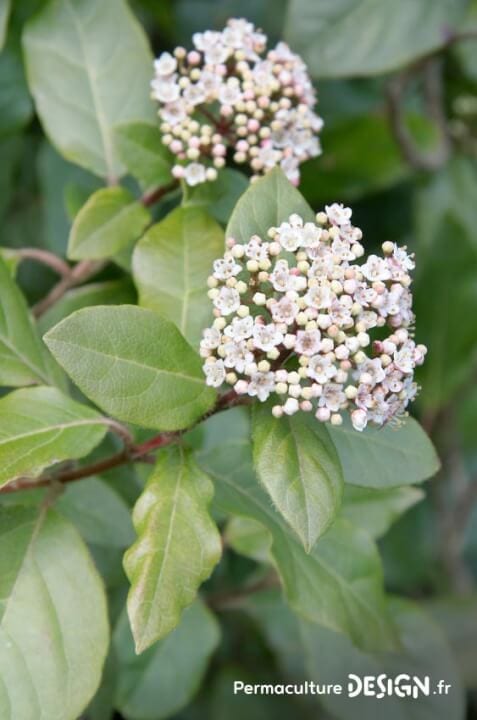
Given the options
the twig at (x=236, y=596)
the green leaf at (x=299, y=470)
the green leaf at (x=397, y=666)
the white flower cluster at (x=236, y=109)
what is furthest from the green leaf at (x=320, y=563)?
the twig at (x=236, y=596)

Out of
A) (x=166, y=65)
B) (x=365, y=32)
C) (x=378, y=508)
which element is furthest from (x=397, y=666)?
(x=365, y=32)

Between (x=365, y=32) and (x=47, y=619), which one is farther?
(x=365, y=32)

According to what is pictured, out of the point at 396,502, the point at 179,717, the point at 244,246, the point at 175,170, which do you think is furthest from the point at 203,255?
the point at 179,717

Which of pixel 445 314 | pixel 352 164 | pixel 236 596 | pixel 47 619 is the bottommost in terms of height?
pixel 236 596

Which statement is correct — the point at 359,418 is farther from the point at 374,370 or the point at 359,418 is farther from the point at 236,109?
the point at 236,109

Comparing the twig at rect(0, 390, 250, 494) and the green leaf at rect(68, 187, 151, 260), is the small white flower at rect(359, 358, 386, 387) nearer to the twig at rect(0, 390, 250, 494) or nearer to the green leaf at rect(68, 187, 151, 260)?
the twig at rect(0, 390, 250, 494)

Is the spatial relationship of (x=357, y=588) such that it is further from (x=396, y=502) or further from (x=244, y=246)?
(x=244, y=246)
